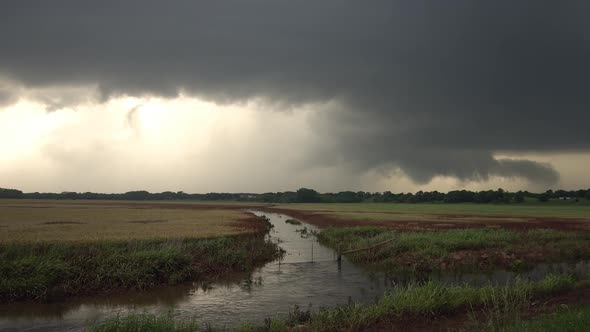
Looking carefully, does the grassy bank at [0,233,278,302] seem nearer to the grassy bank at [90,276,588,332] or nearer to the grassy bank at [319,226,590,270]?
the grassy bank at [90,276,588,332]

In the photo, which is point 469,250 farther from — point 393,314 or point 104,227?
point 104,227

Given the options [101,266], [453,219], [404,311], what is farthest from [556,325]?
[453,219]

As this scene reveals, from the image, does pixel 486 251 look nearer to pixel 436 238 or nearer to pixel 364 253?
pixel 436 238

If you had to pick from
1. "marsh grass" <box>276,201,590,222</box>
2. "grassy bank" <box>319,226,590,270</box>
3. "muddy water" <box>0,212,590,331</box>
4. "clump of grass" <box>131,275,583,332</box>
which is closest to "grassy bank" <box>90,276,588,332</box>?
"clump of grass" <box>131,275,583,332</box>

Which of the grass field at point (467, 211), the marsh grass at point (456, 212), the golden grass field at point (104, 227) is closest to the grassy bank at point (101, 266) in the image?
the golden grass field at point (104, 227)

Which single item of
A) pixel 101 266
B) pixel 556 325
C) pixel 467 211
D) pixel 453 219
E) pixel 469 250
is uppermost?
pixel 556 325

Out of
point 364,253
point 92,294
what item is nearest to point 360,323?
point 92,294

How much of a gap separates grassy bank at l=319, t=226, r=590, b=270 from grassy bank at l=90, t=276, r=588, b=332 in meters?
11.3

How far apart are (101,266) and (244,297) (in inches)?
327

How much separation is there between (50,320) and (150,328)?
6.99 m

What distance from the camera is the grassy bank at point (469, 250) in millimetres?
28141

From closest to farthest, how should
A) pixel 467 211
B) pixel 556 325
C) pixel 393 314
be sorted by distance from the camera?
pixel 556 325 < pixel 393 314 < pixel 467 211

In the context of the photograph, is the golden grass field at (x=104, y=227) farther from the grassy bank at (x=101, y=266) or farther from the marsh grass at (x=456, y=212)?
the marsh grass at (x=456, y=212)

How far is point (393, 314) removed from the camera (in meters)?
13.9
